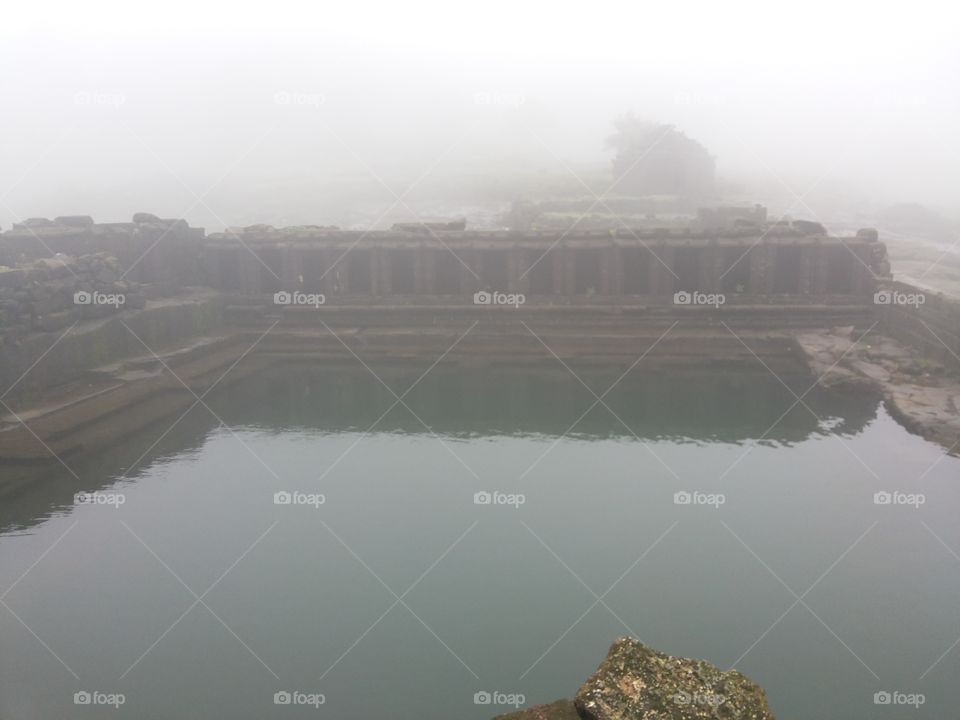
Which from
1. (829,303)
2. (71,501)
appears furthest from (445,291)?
(71,501)

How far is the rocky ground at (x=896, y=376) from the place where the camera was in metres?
15.1

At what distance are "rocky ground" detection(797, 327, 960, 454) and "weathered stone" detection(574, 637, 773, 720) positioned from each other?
→ 11.8 meters

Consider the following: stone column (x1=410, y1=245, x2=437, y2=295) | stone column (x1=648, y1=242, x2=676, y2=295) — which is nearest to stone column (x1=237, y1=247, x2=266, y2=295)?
stone column (x1=410, y1=245, x2=437, y2=295)

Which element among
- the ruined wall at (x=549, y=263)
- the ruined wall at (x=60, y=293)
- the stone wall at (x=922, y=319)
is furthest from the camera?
the ruined wall at (x=549, y=263)

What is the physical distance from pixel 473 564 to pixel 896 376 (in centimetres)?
1213

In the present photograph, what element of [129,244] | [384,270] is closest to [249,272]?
[129,244]

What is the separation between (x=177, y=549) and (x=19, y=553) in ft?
7.29

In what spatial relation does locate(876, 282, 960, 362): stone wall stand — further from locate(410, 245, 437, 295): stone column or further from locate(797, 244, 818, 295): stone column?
locate(410, 245, 437, 295): stone column

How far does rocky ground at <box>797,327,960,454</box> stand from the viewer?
15148 mm

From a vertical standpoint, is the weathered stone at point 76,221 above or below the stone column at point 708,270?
above

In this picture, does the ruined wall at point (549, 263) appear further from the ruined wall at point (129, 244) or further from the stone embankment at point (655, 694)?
the stone embankment at point (655, 694)

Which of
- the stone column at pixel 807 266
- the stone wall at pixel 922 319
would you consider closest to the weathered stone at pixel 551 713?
the stone wall at pixel 922 319

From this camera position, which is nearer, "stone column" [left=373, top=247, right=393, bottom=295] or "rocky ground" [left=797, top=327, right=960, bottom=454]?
"rocky ground" [left=797, top=327, right=960, bottom=454]

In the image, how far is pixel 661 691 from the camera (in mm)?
4574
